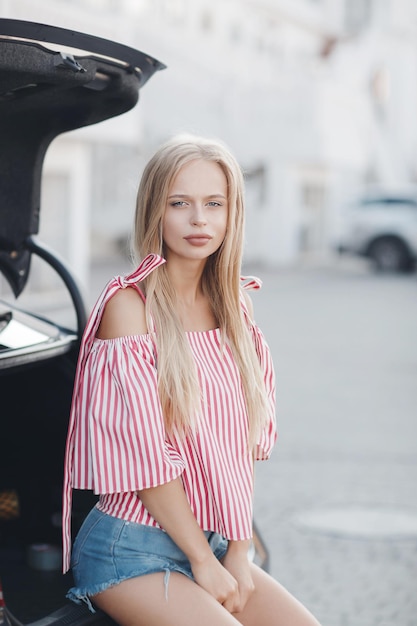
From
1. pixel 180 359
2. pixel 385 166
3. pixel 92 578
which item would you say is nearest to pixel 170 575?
pixel 92 578

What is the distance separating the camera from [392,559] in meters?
4.88

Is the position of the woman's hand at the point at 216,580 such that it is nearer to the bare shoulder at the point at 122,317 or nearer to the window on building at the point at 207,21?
the bare shoulder at the point at 122,317

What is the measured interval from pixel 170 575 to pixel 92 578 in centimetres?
21

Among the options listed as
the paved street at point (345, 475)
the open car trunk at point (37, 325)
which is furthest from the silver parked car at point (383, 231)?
the open car trunk at point (37, 325)

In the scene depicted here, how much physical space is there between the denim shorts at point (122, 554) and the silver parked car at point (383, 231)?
20.8m

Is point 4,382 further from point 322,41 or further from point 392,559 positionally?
point 322,41

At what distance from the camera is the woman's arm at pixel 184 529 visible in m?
2.46

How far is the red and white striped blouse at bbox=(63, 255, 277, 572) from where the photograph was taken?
8.00 ft

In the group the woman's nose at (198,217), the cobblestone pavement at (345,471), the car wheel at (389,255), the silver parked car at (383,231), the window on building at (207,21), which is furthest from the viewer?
the window on building at (207,21)

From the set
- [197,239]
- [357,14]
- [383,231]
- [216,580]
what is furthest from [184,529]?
[357,14]

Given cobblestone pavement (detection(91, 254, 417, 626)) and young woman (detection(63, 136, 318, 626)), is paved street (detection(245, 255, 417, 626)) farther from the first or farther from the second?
young woman (detection(63, 136, 318, 626))

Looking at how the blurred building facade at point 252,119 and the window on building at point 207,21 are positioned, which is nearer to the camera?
the blurred building facade at point 252,119

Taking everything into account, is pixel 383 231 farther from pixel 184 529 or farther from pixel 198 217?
pixel 184 529

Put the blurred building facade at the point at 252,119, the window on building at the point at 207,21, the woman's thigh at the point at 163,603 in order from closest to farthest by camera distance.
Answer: the woman's thigh at the point at 163,603, the blurred building facade at the point at 252,119, the window on building at the point at 207,21
